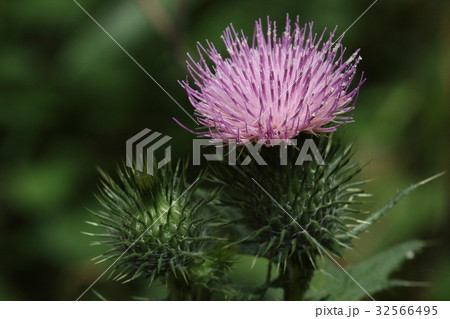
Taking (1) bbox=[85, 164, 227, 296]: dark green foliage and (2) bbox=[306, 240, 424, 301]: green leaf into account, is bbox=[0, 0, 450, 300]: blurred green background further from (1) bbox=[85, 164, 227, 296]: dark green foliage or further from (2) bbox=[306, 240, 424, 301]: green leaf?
(1) bbox=[85, 164, 227, 296]: dark green foliage

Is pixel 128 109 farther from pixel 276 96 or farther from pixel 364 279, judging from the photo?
pixel 364 279

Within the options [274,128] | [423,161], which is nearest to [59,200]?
[274,128]

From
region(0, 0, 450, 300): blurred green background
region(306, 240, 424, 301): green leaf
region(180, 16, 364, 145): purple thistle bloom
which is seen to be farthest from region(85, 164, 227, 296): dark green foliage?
region(0, 0, 450, 300): blurred green background

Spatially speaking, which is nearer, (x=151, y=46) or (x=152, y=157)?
(x=152, y=157)

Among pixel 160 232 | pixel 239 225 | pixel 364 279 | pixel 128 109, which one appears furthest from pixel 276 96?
pixel 128 109

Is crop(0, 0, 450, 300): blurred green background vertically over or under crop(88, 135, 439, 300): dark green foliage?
over

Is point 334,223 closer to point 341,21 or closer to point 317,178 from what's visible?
point 317,178

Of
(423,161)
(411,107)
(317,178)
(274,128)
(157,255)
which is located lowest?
(157,255)
